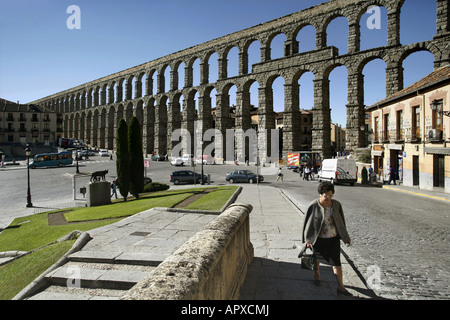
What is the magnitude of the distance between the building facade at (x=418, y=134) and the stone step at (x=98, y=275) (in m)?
19.0

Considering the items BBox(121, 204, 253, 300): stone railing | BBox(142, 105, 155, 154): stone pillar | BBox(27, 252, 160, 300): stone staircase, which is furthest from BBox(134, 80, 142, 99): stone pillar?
BBox(121, 204, 253, 300): stone railing

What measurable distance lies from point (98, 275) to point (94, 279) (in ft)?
0.58

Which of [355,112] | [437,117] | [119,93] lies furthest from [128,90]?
[437,117]

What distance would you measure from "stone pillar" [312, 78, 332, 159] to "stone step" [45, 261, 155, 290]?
116ft

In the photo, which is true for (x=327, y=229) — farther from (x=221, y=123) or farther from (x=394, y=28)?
(x=221, y=123)

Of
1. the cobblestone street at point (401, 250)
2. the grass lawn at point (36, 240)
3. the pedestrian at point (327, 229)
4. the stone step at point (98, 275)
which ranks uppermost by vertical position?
the pedestrian at point (327, 229)

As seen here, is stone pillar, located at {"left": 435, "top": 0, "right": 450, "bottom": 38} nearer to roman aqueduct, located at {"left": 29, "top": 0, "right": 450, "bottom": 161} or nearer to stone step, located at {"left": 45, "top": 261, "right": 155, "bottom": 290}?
roman aqueduct, located at {"left": 29, "top": 0, "right": 450, "bottom": 161}

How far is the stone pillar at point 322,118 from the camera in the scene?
1521 inches

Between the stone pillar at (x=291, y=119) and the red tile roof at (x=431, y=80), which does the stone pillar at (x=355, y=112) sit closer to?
the stone pillar at (x=291, y=119)

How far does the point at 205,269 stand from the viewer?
3.05 meters

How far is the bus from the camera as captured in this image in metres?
45.1

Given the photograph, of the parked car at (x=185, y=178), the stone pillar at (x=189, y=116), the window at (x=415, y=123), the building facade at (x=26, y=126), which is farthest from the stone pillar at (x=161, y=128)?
the window at (x=415, y=123)

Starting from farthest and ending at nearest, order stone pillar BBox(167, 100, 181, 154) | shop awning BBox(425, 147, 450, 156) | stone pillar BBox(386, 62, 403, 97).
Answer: stone pillar BBox(167, 100, 181, 154)
stone pillar BBox(386, 62, 403, 97)
shop awning BBox(425, 147, 450, 156)
